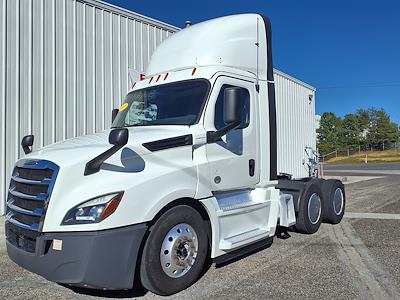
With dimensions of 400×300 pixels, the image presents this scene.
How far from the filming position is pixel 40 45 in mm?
9570

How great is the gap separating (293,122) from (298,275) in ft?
48.8

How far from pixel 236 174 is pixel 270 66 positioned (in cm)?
197

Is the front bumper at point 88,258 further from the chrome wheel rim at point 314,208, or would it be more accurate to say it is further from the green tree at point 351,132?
the green tree at point 351,132

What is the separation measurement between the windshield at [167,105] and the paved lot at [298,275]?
1.93 metres

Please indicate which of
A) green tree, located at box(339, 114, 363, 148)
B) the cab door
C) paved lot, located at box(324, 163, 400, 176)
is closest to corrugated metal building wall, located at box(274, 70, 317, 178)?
paved lot, located at box(324, 163, 400, 176)

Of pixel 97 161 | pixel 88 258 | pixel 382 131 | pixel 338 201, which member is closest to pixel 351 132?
pixel 382 131

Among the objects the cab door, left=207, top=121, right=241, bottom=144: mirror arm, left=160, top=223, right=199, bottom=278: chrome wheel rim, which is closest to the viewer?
left=160, top=223, right=199, bottom=278: chrome wheel rim

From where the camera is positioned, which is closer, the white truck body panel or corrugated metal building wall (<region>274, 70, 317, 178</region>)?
the white truck body panel

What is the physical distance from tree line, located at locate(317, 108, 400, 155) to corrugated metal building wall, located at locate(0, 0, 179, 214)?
253 feet

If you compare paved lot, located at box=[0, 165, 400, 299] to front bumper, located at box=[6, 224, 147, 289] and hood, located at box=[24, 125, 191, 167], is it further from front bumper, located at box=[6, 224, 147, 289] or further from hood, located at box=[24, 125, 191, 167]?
hood, located at box=[24, 125, 191, 167]

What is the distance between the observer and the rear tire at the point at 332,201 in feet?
25.7

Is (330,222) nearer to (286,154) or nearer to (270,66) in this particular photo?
(270,66)

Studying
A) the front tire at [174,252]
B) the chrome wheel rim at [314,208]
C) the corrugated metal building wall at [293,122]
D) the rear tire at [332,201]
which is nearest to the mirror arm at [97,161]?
the front tire at [174,252]

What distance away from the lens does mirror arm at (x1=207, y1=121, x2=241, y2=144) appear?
4.74 metres
